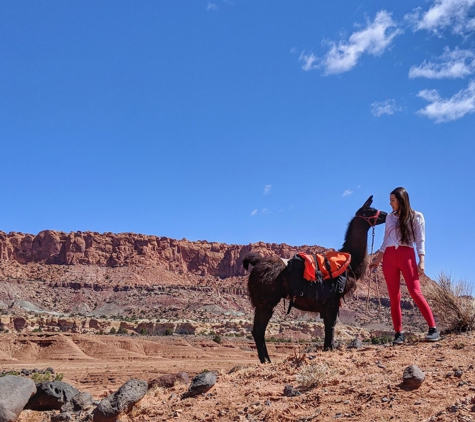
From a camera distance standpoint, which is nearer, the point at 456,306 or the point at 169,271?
the point at 456,306

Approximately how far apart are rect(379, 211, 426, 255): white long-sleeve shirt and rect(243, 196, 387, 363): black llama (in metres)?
1.01

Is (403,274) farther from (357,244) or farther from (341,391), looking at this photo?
(341,391)

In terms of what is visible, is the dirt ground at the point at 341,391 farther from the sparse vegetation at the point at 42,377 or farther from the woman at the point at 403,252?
the sparse vegetation at the point at 42,377

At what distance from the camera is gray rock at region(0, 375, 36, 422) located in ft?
28.1

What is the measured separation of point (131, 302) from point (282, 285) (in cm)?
9395

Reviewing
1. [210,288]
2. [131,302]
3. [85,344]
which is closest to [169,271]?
[210,288]

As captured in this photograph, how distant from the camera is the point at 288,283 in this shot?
355 inches

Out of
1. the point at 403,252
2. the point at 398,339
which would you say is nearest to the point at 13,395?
the point at 398,339

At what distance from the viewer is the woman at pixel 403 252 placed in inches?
305

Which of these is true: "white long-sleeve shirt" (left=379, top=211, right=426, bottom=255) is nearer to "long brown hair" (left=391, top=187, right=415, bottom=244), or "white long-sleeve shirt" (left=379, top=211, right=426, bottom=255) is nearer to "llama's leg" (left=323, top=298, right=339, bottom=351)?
"long brown hair" (left=391, top=187, right=415, bottom=244)

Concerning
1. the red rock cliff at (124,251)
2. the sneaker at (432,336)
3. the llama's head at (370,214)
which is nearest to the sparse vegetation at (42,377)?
the llama's head at (370,214)

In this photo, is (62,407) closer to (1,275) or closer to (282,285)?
(282,285)

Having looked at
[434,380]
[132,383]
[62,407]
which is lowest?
[62,407]

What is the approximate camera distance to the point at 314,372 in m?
6.54
